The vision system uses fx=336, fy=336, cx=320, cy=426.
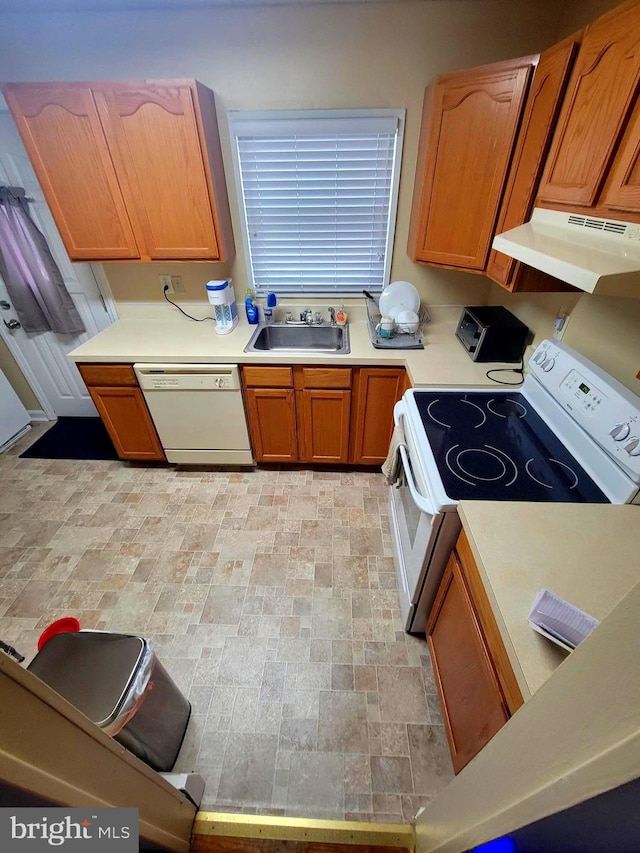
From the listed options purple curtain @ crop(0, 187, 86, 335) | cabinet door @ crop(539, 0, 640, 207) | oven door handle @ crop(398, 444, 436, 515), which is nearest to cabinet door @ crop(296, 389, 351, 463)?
oven door handle @ crop(398, 444, 436, 515)

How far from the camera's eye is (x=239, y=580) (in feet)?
5.81

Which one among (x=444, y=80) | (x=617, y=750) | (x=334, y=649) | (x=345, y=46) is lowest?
(x=334, y=649)

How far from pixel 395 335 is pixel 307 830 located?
2165 mm

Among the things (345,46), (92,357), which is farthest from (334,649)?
(345,46)

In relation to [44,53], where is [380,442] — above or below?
below

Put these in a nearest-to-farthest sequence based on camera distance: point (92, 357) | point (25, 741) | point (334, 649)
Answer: point (25, 741)
point (334, 649)
point (92, 357)

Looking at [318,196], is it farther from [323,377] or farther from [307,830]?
[307,830]

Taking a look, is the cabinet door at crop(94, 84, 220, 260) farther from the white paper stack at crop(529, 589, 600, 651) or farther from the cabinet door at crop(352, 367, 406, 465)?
the white paper stack at crop(529, 589, 600, 651)

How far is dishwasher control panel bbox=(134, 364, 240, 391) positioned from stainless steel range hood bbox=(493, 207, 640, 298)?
147 cm

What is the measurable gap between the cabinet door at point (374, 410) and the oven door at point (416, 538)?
1.41 ft

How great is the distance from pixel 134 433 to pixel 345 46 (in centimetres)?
249

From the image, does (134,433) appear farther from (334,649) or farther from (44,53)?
(44,53)

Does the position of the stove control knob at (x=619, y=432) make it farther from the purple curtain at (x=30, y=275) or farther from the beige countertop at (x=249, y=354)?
the purple curtain at (x=30, y=275)

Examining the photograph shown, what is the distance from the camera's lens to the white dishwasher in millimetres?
1996
